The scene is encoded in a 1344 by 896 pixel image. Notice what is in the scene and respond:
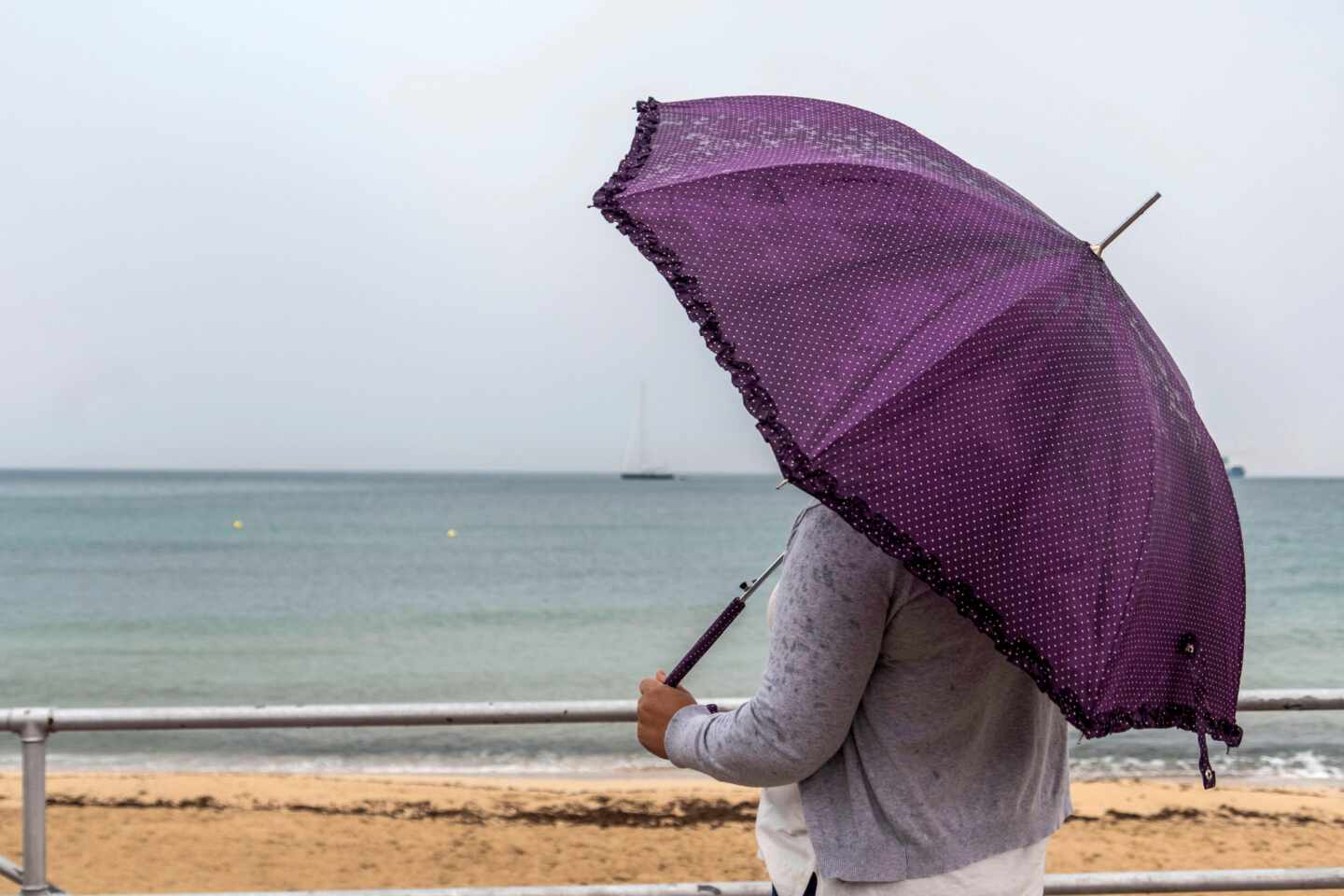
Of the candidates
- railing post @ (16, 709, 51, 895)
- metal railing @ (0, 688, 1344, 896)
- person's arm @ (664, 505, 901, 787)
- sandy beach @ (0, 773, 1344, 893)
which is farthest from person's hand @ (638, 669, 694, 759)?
sandy beach @ (0, 773, 1344, 893)

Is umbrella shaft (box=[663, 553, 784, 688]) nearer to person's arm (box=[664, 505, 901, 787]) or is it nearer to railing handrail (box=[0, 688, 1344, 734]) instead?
person's arm (box=[664, 505, 901, 787])

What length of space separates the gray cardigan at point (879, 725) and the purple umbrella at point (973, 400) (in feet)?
0.37

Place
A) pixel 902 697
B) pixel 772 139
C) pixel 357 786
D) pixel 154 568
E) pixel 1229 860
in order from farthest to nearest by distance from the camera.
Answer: pixel 154 568 < pixel 357 786 < pixel 1229 860 < pixel 772 139 < pixel 902 697

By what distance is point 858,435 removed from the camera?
1329 mm

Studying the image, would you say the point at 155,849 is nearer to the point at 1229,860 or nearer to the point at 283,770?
the point at 283,770

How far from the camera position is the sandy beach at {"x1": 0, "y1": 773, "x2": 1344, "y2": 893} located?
699 centimetres

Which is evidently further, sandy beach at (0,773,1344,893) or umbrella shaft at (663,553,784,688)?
sandy beach at (0,773,1344,893)

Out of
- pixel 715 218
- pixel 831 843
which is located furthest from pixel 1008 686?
pixel 715 218

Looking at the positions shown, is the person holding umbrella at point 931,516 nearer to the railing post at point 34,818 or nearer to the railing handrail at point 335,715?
the railing handrail at point 335,715

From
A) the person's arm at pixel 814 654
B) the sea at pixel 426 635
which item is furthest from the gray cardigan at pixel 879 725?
the sea at pixel 426 635

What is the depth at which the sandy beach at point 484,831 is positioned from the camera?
6.99 m

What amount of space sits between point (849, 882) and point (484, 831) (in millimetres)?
6812

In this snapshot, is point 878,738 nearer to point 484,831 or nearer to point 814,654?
point 814,654

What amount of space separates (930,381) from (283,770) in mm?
10313
